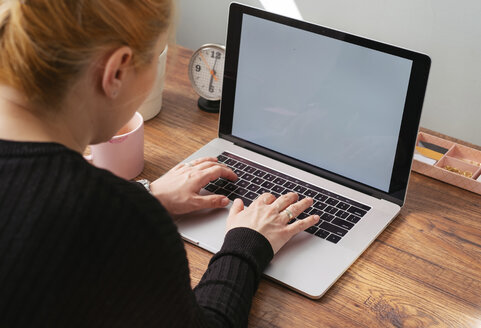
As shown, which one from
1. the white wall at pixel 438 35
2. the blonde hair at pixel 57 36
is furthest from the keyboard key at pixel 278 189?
the white wall at pixel 438 35

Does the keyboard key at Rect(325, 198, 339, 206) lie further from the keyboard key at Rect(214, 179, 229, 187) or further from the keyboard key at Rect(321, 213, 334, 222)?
the keyboard key at Rect(214, 179, 229, 187)

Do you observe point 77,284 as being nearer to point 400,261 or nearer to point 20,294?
point 20,294

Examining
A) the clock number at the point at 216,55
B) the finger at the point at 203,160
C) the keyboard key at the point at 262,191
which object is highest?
the clock number at the point at 216,55

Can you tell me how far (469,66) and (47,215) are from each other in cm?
160

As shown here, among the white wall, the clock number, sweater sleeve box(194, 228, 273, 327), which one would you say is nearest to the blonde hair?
sweater sleeve box(194, 228, 273, 327)

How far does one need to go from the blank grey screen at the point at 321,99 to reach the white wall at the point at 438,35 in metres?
0.64

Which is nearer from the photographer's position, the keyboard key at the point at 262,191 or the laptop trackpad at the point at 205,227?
the laptop trackpad at the point at 205,227

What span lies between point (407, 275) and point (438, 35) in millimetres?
1092

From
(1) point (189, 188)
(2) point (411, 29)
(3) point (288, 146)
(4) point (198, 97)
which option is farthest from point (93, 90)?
(2) point (411, 29)

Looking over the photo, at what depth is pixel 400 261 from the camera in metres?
1.07

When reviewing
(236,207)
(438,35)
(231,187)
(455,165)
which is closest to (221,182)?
(231,187)

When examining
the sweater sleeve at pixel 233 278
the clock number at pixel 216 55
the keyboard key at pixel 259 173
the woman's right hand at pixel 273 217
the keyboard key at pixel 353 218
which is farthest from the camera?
the clock number at pixel 216 55

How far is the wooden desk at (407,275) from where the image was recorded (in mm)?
948

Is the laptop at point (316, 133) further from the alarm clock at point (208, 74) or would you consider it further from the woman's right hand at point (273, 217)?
the alarm clock at point (208, 74)
